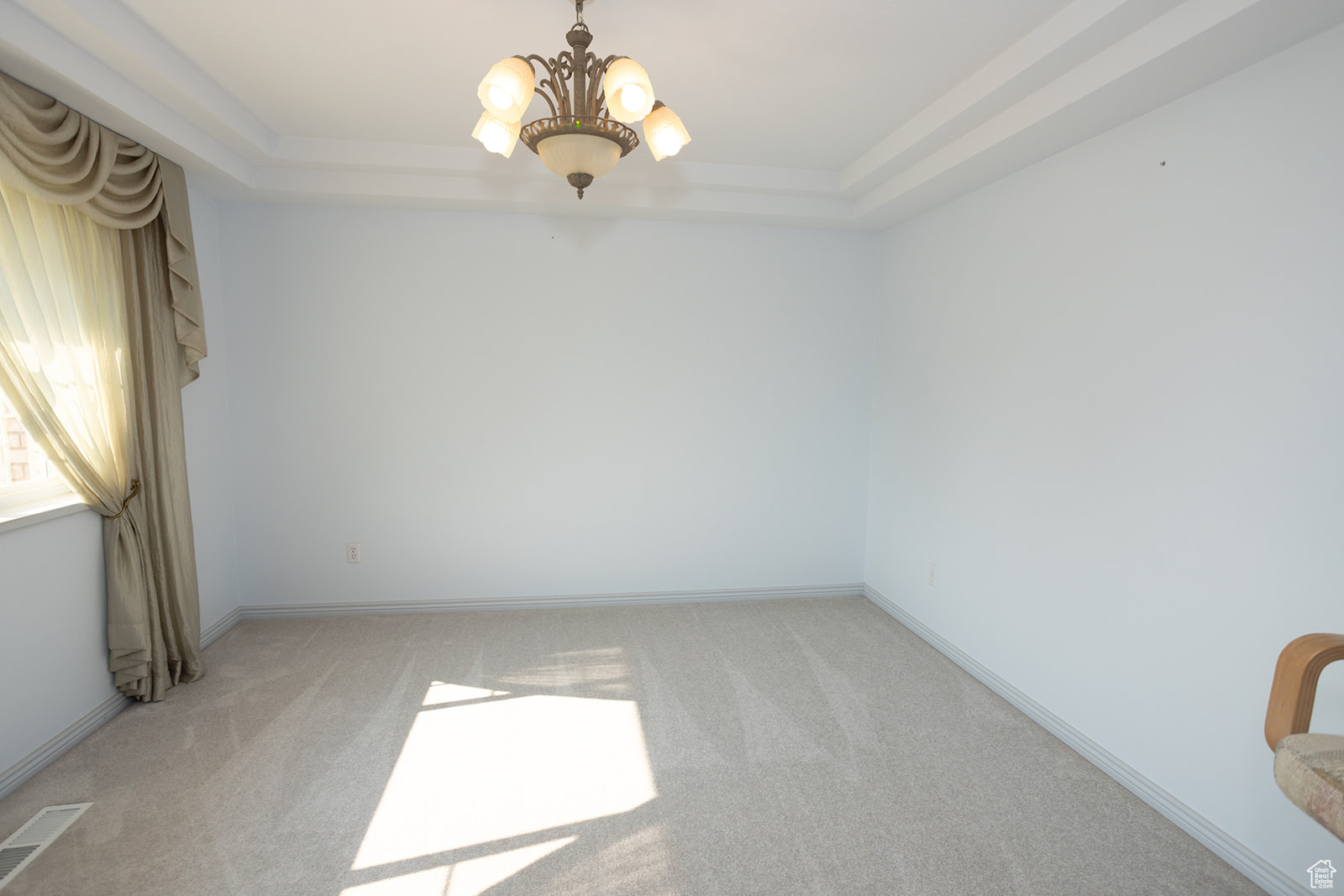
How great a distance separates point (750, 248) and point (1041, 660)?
9.13 feet

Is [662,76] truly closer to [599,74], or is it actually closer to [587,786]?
[599,74]

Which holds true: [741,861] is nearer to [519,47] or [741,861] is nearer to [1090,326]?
[1090,326]

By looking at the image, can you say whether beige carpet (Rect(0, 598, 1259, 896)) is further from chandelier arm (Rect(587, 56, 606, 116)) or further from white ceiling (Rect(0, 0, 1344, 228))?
white ceiling (Rect(0, 0, 1344, 228))

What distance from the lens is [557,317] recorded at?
3898mm

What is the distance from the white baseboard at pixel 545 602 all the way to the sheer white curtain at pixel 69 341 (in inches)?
53.5

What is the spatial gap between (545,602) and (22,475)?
2.53 metres

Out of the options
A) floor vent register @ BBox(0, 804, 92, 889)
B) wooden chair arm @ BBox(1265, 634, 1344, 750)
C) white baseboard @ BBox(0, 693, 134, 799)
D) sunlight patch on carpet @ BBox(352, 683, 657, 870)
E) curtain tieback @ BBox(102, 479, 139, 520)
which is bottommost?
sunlight patch on carpet @ BBox(352, 683, 657, 870)

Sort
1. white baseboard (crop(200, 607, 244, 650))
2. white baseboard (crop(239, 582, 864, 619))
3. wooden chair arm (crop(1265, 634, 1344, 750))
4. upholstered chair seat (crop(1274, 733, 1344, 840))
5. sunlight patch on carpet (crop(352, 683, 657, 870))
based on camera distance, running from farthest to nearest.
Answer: white baseboard (crop(239, 582, 864, 619)) < white baseboard (crop(200, 607, 244, 650)) < sunlight patch on carpet (crop(352, 683, 657, 870)) < wooden chair arm (crop(1265, 634, 1344, 750)) < upholstered chair seat (crop(1274, 733, 1344, 840))

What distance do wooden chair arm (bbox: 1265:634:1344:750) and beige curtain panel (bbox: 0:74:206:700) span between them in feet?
12.6

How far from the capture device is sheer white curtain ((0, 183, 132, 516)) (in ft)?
7.44

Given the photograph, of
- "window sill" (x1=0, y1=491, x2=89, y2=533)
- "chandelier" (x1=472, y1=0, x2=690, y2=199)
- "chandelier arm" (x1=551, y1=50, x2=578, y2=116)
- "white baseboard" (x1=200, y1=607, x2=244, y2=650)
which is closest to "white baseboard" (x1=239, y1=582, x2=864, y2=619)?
"white baseboard" (x1=200, y1=607, x2=244, y2=650)

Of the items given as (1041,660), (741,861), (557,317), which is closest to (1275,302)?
(1041,660)

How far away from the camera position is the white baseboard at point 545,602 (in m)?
3.86

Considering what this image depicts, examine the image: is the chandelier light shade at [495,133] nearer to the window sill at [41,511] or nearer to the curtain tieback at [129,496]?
the window sill at [41,511]
